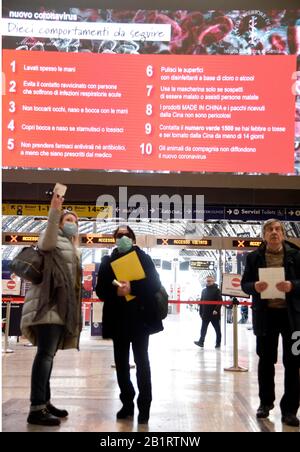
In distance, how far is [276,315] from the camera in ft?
13.3

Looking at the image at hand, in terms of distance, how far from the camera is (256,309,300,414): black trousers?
13.0 feet

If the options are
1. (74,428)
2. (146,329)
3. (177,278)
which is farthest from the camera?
(177,278)

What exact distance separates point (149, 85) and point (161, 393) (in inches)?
148

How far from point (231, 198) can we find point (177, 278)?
15.1 metres

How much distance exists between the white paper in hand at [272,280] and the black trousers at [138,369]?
34.7 inches

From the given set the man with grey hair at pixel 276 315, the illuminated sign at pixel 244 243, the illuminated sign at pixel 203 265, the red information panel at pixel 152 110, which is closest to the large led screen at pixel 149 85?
the red information panel at pixel 152 110

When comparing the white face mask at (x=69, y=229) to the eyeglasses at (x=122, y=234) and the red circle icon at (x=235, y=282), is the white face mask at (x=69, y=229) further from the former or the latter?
the red circle icon at (x=235, y=282)

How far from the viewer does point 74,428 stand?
359 centimetres

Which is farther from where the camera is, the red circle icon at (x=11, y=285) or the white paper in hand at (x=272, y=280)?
the red circle icon at (x=11, y=285)

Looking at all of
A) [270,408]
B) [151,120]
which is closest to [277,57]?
[151,120]

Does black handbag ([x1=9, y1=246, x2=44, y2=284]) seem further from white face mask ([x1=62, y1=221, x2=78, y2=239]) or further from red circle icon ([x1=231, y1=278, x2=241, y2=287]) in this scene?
red circle icon ([x1=231, y1=278, x2=241, y2=287])

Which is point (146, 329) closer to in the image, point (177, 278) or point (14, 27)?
point (14, 27)

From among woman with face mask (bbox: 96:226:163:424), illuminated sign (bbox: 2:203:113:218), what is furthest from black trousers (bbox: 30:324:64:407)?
illuminated sign (bbox: 2:203:113:218)

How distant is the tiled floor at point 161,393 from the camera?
377 centimetres
